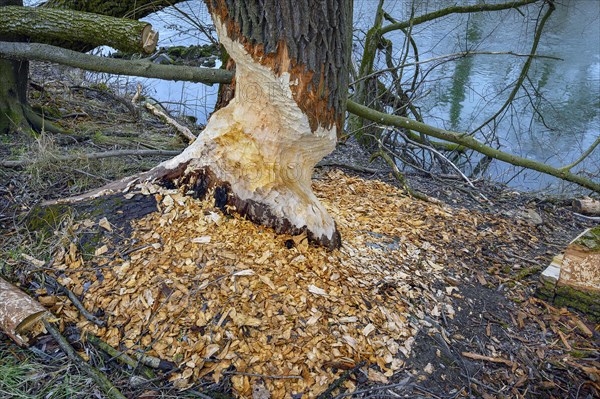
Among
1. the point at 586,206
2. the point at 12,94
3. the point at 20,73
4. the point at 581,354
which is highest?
the point at 20,73

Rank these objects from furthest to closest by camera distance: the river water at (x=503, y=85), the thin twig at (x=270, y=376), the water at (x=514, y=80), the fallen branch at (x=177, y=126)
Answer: the water at (x=514, y=80) → the river water at (x=503, y=85) → the fallen branch at (x=177, y=126) → the thin twig at (x=270, y=376)

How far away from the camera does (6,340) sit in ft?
5.43

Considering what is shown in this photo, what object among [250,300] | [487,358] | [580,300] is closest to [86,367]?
[250,300]

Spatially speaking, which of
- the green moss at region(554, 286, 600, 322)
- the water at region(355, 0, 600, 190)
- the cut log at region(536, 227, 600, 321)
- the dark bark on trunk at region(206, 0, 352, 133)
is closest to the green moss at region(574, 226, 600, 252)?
the cut log at region(536, 227, 600, 321)

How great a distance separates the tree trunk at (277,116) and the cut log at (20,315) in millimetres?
839

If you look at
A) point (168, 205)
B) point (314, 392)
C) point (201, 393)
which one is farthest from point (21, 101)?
point (314, 392)

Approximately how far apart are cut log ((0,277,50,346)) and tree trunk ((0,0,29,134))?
2.11 meters

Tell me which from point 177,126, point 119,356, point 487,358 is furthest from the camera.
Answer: point 177,126

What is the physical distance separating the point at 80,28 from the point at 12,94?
110 centimetres

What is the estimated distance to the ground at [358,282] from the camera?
163 cm

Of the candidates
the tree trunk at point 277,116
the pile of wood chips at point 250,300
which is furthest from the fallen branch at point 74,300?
the tree trunk at point 277,116

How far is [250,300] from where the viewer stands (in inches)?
71.4

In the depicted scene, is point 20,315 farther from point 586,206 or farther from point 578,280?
point 586,206

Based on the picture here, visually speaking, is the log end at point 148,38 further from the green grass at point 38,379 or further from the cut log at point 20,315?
the green grass at point 38,379
